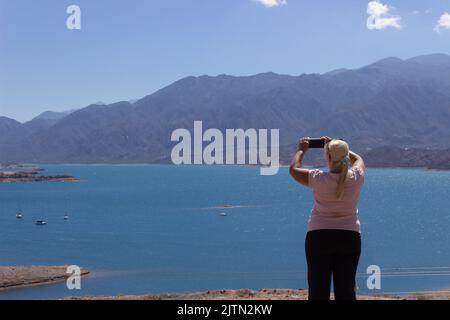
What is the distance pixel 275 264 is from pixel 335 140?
140 feet

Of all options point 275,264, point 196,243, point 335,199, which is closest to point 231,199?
point 196,243

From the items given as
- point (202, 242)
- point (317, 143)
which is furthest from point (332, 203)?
point (202, 242)

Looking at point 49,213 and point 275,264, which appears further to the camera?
point 49,213

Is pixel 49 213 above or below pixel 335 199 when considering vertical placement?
below

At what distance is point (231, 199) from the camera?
109000 millimetres

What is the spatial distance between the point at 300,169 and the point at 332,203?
0.28 meters

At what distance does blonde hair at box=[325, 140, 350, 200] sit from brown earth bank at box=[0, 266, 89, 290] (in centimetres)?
3493

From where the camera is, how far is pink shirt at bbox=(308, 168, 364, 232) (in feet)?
12.4

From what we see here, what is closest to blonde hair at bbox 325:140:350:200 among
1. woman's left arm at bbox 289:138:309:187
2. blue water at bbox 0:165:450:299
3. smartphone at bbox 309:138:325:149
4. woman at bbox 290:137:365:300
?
woman at bbox 290:137:365:300

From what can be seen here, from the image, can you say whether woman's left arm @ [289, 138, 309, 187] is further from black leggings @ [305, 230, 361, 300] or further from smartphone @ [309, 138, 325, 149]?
black leggings @ [305, 230, 361, 300]

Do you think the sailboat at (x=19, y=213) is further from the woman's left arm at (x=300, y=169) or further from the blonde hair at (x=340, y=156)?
the blonde hair at (x=340, y=156)

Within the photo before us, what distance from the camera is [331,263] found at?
12.3ft

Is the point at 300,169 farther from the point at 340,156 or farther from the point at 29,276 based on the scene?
the point at 29,276
